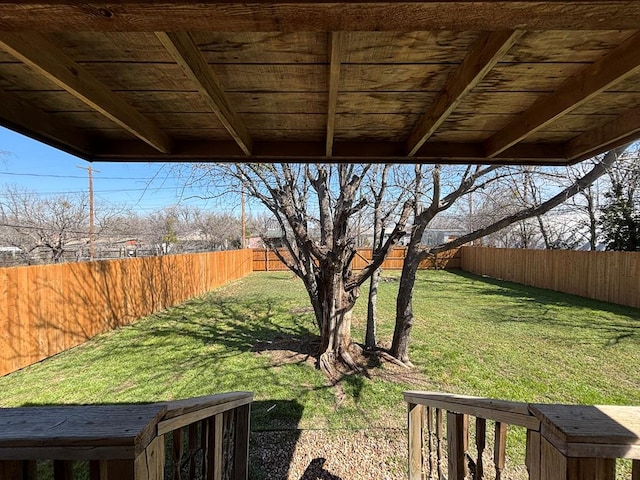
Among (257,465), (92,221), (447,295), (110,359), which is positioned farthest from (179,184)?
(92,221)

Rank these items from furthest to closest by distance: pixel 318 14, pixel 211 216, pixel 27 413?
pixel 211 216
pixel 27 413
pixel 318 14

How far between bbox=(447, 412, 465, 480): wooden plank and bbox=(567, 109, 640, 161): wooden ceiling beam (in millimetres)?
1666

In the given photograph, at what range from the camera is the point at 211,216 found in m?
23.7

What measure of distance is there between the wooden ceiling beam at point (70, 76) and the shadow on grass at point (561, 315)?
25.5 feet

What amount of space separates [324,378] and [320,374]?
13 centimetres

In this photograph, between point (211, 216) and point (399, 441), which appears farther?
point (211, 216)

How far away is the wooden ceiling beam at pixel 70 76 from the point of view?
1.10m

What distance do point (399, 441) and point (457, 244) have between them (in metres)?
2.51

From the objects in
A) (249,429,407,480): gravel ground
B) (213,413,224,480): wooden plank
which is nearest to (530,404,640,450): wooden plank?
(213,413,224,480): wooden plank

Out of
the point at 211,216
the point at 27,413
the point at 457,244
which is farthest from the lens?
the point at 211,216

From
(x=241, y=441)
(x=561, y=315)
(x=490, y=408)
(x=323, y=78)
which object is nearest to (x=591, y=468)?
(x=490, y=408)

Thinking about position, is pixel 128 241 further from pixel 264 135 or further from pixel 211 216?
pixel 264 135

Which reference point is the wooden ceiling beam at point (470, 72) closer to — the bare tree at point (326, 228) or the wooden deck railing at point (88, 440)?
the wooden deck railing at point (88, 440)

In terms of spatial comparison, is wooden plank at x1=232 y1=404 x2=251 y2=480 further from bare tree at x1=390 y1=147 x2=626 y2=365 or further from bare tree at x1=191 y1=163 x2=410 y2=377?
bare tree at x1=390 y1=147 x2=626 y2=365
